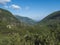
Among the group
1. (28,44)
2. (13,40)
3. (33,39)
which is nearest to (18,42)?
(13,40)

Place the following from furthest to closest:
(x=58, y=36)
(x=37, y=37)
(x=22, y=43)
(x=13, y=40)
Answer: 1. (x=58, y=36)
2. (x=37, y=37)
3. (x=22, y=43)
4. (x=13, y=40)

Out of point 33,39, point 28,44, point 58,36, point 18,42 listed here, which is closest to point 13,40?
point 18,42

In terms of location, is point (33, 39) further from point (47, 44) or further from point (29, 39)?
point (47, 44)

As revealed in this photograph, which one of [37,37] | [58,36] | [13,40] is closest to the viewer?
[13,40]

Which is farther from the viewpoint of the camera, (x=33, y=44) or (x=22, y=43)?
(x=33, y=44)

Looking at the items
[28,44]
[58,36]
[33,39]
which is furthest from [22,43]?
[58,36]

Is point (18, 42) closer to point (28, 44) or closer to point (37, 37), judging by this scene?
point (28, 44)

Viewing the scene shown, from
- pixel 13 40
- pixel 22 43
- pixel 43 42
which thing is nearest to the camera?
pixel 13 40

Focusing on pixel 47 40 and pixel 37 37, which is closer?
pixel 47 40

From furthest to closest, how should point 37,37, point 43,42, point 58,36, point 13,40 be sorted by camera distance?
1. point 58,36
2. point 37,37
3. point 43,42
4. point 13,40
